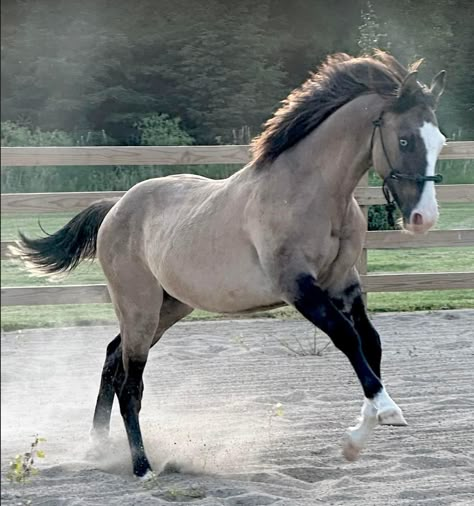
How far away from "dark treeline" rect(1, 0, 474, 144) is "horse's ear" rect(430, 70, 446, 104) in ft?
0.54

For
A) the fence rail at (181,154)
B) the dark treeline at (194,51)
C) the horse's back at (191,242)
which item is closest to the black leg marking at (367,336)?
the horse's back at (191,242)

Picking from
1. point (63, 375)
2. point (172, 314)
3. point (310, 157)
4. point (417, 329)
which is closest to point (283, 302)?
point (310, 157)

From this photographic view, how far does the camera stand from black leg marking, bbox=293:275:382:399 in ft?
9.29

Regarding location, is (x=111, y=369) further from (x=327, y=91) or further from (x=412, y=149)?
(x=412, y=149)

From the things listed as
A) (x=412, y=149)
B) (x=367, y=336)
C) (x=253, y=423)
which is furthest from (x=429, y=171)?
(x=253, y=423)

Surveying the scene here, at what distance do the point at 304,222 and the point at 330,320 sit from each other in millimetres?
376

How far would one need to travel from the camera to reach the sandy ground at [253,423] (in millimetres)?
3070

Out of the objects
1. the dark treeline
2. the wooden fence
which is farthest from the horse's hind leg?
the dark treeline

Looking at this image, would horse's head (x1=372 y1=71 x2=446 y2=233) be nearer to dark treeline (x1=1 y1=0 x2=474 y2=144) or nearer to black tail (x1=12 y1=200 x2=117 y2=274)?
dark treeline (x1=1 y1=0 x2=474 y2=144)

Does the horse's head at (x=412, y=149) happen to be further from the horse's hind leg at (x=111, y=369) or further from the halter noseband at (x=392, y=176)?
the horse's hind leg at (x=111, y=369)

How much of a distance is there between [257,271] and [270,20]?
1.05m

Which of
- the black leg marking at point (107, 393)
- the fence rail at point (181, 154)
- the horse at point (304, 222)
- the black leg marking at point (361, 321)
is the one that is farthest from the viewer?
the fence rail at point (181, 154)

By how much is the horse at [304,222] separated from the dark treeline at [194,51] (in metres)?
0.21

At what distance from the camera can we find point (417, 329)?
20.7ft
